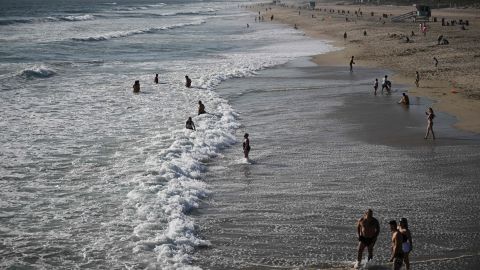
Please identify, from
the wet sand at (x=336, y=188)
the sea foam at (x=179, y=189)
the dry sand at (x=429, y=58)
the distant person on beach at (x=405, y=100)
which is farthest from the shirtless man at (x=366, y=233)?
the distant person on beach at (x=405, y=100)

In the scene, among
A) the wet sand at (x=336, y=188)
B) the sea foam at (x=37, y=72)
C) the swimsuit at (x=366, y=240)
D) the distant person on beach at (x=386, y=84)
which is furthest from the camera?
the sea foam at (x=37, y=72)

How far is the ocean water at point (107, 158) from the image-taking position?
12.5 meters

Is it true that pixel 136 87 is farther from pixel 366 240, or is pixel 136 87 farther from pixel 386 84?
pixel 366 240

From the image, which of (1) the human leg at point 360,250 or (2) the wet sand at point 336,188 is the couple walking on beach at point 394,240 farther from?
(2) the wet sand at point 336,188

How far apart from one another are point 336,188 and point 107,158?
27.3 ft

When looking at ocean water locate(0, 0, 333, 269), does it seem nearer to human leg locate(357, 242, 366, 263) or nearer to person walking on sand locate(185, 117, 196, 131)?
person walking on sand locate(185, 117, 196, 131)

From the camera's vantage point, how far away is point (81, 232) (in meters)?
13.3

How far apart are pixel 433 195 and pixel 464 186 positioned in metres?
1.22

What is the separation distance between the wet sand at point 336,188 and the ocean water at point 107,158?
3.22 feet

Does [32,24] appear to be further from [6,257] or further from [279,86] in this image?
[6,257]

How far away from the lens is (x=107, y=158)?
19.4 meters

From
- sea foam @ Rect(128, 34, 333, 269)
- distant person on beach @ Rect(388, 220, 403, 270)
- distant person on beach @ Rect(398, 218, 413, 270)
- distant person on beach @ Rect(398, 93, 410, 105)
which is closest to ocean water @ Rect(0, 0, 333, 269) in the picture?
sea foam @ Rect(128, 34, 333, 269)

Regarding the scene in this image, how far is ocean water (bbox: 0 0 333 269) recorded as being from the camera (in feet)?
41.0

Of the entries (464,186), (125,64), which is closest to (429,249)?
(464,186)
